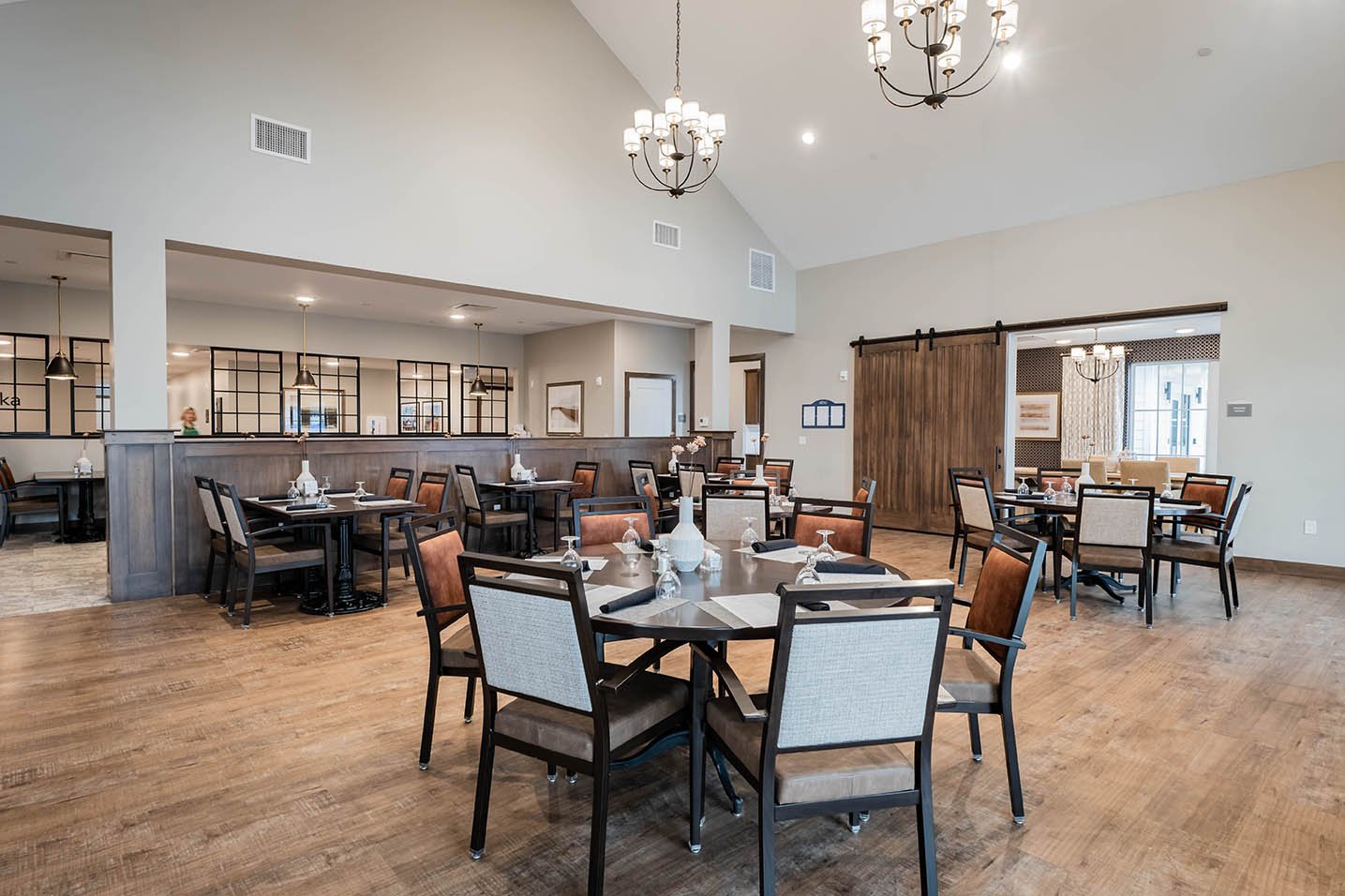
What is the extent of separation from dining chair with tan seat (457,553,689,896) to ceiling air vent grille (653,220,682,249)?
6.85 meters

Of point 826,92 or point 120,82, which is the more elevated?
point 826,92

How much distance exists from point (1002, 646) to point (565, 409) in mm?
10233

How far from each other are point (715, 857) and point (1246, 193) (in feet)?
24.8

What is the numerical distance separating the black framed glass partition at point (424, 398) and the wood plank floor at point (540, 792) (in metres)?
8.33

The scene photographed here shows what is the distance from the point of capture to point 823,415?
9930 millimetres

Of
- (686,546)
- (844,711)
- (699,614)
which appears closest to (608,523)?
(686,546)

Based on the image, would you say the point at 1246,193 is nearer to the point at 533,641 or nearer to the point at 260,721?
the point at 533,641

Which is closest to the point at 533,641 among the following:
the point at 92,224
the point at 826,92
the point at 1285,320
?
the point at 92,224

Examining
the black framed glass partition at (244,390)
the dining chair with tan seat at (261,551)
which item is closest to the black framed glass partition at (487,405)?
the black framed glass partition at (244,390)

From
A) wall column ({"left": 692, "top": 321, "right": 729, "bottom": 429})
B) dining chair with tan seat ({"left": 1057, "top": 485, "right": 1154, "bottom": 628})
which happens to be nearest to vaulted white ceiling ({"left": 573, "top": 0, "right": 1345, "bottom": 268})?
wall column ({"left": 692, "top": 321, "right": 729, "bottom": 429})

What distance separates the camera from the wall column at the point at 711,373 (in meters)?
9.14

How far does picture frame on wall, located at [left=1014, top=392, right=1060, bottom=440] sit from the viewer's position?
12.4 m

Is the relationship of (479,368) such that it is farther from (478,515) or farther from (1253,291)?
(1253,291)

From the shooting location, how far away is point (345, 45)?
19.4 ft
